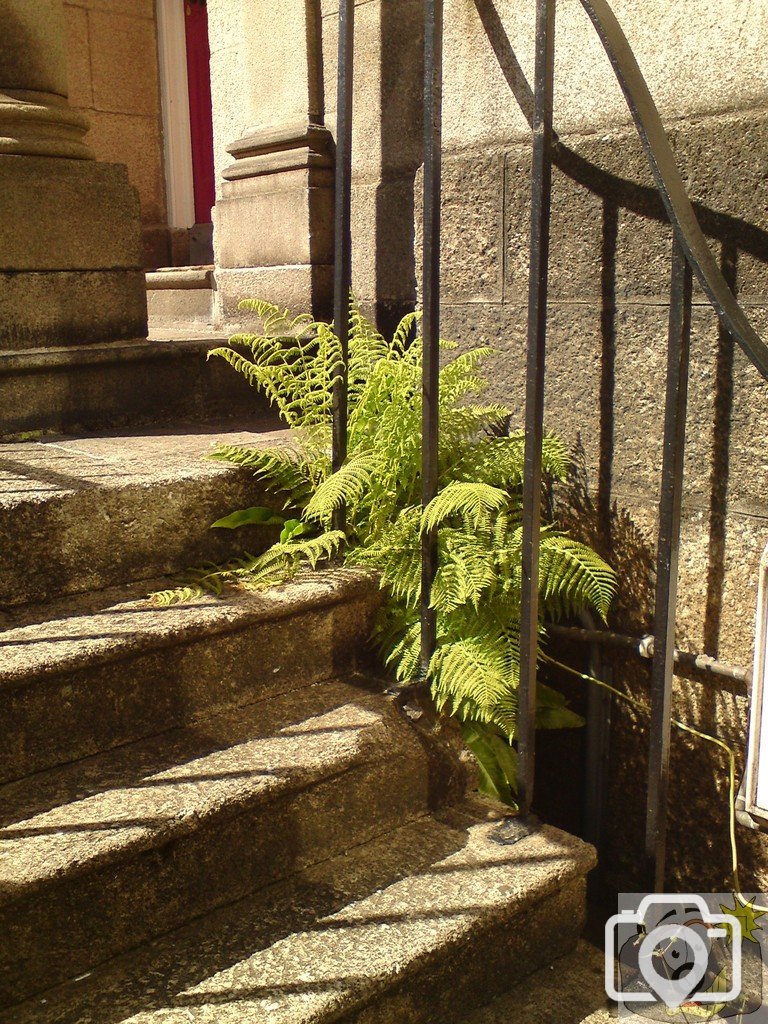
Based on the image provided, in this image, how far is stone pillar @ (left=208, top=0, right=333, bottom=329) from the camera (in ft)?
12.2

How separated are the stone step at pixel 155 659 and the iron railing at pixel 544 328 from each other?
0.30 metres

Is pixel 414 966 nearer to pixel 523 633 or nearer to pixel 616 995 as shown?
pixel 616 995

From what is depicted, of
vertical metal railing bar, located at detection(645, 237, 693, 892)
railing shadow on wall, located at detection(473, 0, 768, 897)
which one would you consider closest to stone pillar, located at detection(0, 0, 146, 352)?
railing shadow on wall, located at detection(473, 0, 768, 897)

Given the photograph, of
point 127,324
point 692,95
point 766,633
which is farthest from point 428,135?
point 127,324

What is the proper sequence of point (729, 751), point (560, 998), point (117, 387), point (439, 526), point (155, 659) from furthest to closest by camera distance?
point (117, 387), point (439, 526), point (729, 751), point (155, 659), point (560, 998)

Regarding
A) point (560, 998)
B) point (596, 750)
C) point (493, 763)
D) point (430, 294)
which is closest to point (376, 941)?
point (560, 998)

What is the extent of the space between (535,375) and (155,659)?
112 cm

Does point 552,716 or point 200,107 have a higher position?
point 200,107

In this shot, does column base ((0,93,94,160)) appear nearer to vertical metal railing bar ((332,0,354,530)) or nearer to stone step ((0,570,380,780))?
vertical metal railing bar ((332,0,354,530))

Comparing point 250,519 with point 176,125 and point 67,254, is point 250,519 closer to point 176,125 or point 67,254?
point 67,254

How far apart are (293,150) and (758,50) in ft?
6.55

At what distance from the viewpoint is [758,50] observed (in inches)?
89.7

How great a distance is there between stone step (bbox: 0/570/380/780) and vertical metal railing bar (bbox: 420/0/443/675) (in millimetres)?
278

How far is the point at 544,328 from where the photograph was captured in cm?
204
